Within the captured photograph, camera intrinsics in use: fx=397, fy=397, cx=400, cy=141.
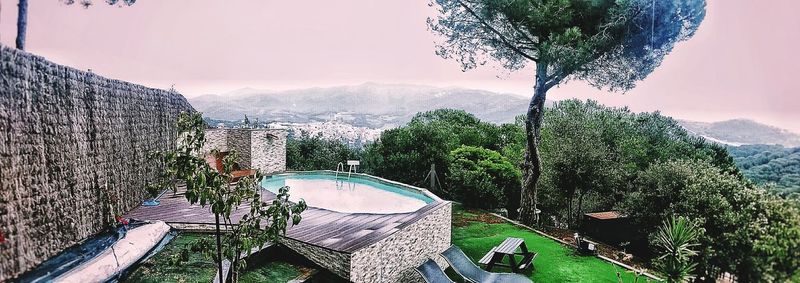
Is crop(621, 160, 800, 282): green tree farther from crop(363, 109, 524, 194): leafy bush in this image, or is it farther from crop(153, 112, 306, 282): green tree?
crop(363, 109, 524, 194): leafy bush

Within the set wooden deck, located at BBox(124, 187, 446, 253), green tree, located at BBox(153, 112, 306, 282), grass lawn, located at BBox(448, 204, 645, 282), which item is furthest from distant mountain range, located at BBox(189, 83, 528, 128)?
green tree, located at BBox(153, 112, 306, 282)

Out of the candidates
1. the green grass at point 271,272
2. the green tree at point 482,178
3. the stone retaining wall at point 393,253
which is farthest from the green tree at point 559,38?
the green grass at point 271,272

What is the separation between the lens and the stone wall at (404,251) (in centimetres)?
503

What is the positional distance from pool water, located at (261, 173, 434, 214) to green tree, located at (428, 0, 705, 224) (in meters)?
3.69

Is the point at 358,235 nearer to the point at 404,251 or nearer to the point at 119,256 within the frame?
the point at 404,251

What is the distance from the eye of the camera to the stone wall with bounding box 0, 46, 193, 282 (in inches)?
118

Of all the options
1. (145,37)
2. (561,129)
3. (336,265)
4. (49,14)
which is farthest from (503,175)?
(145,37)

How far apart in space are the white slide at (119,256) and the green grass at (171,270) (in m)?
0.13

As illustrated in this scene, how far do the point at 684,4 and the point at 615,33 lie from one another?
4.75 ft

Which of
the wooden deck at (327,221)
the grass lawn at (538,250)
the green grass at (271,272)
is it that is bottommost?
the grass lawn at (538,250)

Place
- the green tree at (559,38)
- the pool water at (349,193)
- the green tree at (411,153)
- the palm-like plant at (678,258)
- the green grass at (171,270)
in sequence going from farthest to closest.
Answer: the green tree at (411,153) → the green tree at (559,38) → the pool water at (349,193) → the palm-like plant at (678,258) → the green grass at (171,270)

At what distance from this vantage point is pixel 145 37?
46.8ft

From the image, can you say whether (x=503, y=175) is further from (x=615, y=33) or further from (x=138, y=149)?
(x=138, y=149)

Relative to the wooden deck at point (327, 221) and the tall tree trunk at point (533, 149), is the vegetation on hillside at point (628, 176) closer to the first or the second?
the tall tree trunk at point (533, 149)
